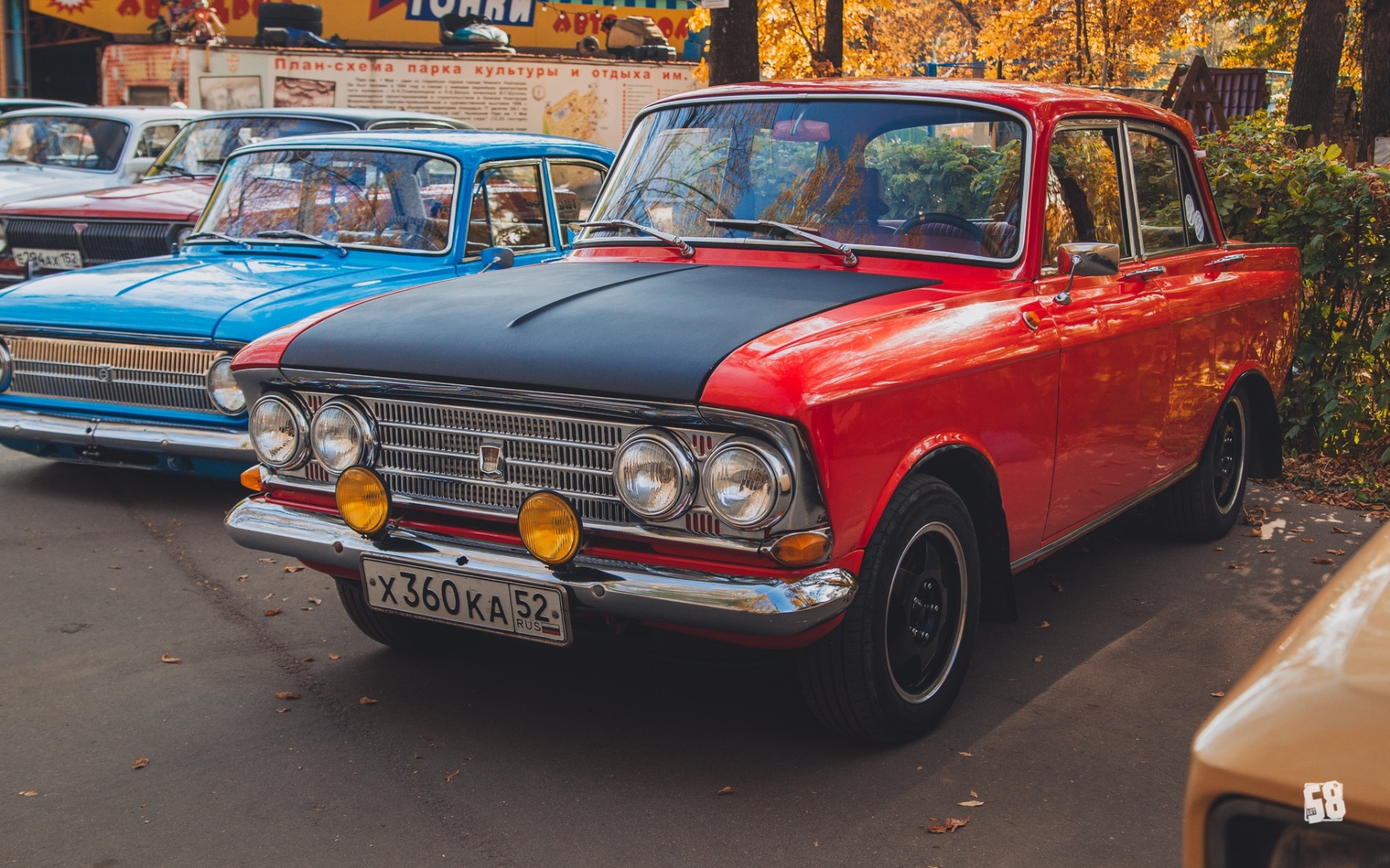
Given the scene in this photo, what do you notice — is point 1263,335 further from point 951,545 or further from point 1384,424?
point 951,545

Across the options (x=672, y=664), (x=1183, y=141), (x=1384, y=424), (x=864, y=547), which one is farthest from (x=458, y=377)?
(x=1384, y=424)

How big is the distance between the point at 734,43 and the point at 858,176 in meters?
7.07

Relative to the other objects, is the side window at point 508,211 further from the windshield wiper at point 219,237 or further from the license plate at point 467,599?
the license plate at point 467,599

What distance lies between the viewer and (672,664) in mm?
4320

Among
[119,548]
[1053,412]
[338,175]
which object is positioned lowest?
[119,548]

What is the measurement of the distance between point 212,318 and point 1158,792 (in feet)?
14.6

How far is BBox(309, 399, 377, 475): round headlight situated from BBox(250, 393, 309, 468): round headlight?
0.17 ft

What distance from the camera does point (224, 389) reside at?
5887mm

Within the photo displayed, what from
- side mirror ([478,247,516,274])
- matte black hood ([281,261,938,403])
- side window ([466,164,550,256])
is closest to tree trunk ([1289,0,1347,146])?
side window ([466,164,550,256])

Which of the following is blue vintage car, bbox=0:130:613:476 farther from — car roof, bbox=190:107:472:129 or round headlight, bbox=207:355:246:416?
car roof, bbox=190:107:472:129

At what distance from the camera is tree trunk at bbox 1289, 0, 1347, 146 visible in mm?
12891

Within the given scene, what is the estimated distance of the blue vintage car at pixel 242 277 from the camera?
596cm

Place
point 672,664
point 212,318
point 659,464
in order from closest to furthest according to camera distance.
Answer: point 659,464 < point 672,664 < point 212,318

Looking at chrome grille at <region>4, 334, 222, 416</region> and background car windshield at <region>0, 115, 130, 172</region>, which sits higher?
background car windshield at <region>0, 115, 130, 172</region>
